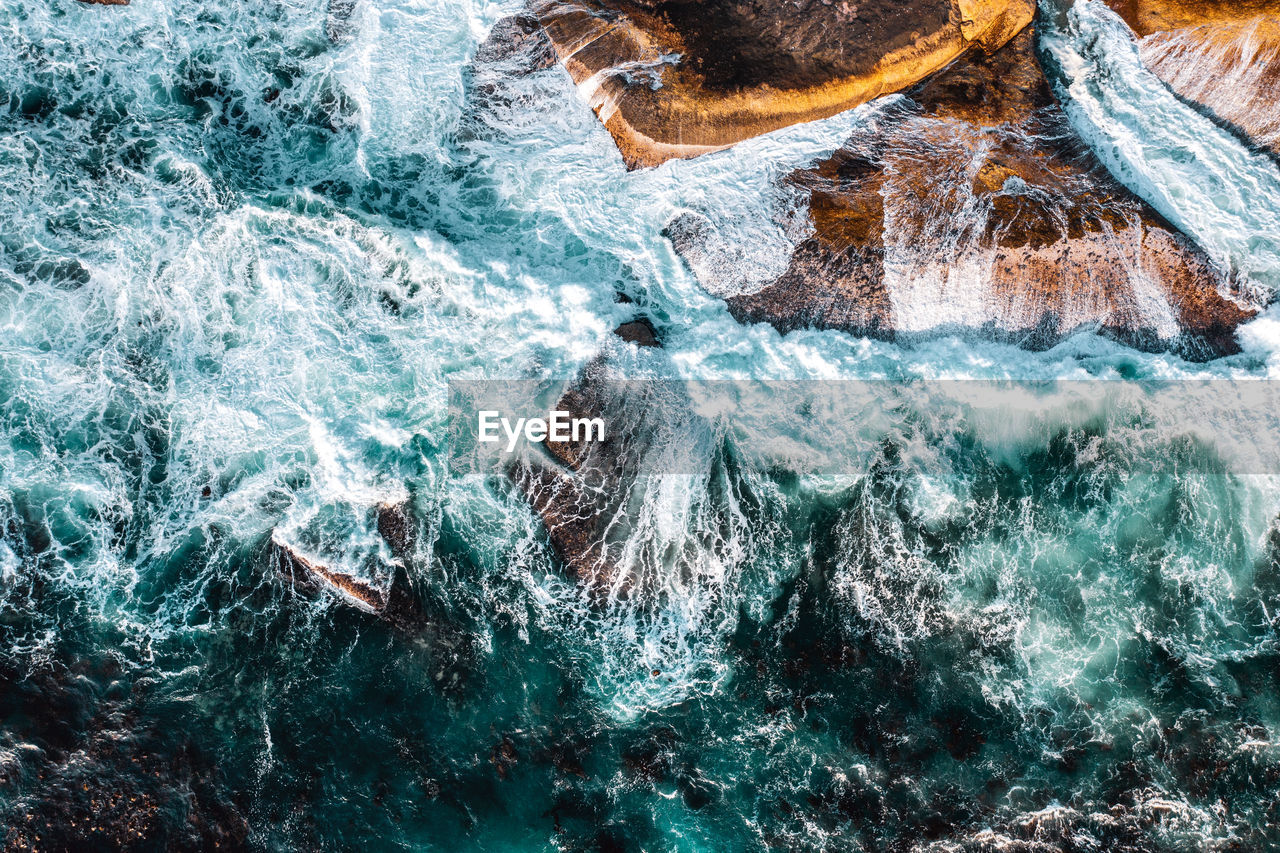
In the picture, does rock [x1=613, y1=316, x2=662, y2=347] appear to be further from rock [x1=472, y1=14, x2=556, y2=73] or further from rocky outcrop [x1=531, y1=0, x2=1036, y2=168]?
rock [x1=472, y1=14, x2=556, y2=73]

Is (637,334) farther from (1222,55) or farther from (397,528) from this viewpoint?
(1222,55)

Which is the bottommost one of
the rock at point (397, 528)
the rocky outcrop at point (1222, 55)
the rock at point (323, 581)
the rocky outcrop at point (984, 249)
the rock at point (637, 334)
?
the rock at point (323, 581)

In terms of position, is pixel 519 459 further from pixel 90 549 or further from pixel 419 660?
pixel 90 549

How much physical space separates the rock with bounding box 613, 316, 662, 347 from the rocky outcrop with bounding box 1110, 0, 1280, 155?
840 centimetres

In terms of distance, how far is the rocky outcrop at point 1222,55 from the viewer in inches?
359

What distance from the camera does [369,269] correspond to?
9.23 m

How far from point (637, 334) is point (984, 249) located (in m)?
4.99

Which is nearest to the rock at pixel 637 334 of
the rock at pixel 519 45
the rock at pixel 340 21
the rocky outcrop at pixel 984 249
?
the rocky outcrop at pixel 984 249

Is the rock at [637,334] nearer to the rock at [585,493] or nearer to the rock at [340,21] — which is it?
the rock at [585,493]

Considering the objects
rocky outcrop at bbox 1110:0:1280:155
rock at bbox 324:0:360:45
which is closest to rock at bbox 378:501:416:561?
rock at bbox 324:0:360:45

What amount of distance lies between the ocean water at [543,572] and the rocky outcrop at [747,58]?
135cm

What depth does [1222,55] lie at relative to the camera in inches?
365

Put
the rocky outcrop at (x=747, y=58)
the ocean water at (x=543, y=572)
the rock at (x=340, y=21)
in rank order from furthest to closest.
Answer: the rock at (x=340, y=21)
the rocky outcrop at (x=747, y=58)
the ocean water at (x=543, y=572)

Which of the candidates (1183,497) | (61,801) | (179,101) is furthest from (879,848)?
(179,101)
